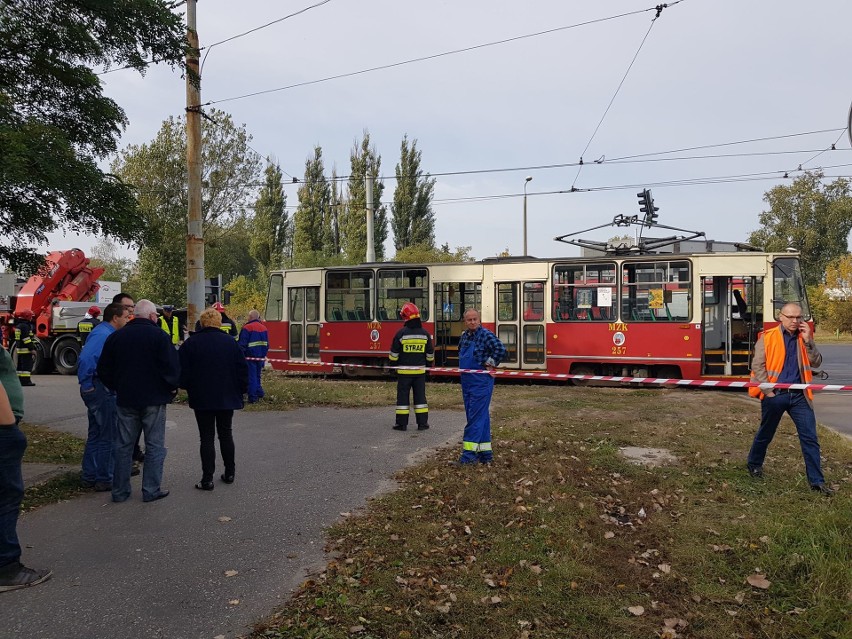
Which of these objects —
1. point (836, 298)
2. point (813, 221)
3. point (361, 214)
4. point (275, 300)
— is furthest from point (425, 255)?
point (813, 221)

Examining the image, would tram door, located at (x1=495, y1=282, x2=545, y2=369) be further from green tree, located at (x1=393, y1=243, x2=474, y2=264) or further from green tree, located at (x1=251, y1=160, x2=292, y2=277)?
green tree, located at (x1=251, y1=160, x2=292, y2=277)

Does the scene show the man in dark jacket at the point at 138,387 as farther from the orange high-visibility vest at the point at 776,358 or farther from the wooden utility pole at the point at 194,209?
the wooden utility pole at the point at 194,209

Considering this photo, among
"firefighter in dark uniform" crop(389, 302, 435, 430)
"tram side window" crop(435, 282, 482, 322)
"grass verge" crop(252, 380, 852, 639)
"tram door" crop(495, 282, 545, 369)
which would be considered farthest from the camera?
"tram side window" crop(435, 282, 482, 322)

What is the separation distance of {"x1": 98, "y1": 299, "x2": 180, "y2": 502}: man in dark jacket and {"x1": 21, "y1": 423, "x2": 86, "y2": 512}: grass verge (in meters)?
0.71

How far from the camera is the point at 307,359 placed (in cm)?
1806

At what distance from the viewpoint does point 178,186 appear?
3366 cm

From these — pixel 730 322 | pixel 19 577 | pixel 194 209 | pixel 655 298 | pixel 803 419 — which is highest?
pixel 194 209

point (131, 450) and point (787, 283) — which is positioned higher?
point (787, 283)

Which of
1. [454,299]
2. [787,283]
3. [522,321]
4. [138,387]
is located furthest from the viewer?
[454,299]

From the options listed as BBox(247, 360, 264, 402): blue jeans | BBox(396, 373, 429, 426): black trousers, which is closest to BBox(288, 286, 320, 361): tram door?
BBox(247, 360, 264, 402): blue jeans

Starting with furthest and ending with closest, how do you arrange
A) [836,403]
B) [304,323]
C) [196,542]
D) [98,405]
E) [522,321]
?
[304,323]
[522,321]
[836,403]
[98,405]
[196,542]

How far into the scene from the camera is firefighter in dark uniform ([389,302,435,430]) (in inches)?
374

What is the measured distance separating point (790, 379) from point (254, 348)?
31.7 ft

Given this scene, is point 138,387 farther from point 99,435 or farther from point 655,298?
point 655,298
